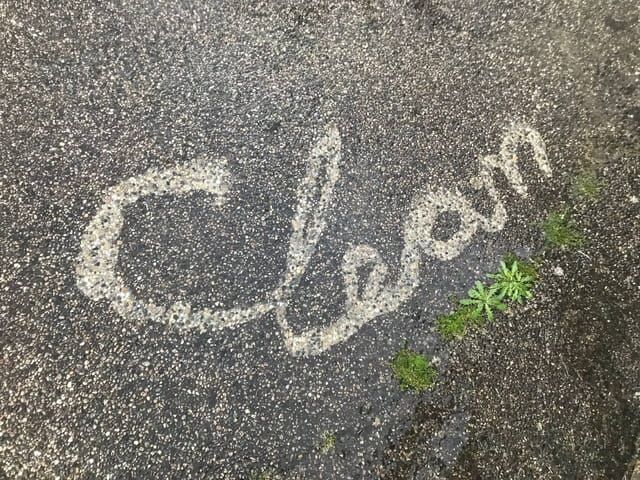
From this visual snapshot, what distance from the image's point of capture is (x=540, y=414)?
228cm

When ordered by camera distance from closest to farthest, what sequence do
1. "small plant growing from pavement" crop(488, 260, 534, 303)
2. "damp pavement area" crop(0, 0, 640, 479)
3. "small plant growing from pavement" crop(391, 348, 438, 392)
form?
"damp pavement area" crop(0, 0, 640, 479) < "small plant growing from pavement" crop(391, 348, 438, 392) < "small plant growing from pavement" crop(488, 260, 534, 303)

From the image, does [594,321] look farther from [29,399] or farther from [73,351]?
[29,399]

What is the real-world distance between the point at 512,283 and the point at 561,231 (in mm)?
396

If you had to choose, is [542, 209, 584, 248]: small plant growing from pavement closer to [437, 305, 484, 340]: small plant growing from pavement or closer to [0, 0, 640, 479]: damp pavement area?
[0, 0, 640, 479]: damp pavement area

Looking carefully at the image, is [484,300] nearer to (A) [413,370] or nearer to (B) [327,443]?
(A) [413,370]

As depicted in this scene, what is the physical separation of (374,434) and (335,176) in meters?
1.27

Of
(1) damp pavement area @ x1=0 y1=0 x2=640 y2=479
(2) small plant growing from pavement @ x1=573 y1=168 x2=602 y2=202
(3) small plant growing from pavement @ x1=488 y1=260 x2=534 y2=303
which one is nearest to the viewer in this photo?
(1) damp pavement area @ x1=0 y1=0 x2=640 y2=479

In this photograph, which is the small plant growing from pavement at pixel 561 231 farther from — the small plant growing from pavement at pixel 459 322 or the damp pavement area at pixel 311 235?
the small plant growing from pavement at pixel 459 322

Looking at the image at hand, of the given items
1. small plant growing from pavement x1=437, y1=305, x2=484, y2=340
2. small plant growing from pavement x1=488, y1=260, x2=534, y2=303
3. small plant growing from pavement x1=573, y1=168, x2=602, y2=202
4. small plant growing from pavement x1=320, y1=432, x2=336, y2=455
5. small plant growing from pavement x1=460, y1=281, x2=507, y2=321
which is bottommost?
small plant growing from pavement x1=320, y1=432, x2=336, y2=455

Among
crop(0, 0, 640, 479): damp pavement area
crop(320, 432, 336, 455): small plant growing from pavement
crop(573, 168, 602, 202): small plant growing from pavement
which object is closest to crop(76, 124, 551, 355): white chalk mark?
crop(0, 0, 640, 479): damp pavement area

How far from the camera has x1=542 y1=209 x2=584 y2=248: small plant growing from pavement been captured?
2.44 metres

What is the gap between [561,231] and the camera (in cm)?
245

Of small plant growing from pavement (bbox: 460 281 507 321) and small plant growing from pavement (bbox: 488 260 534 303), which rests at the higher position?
small plant growing from pavement (bbox: 488 260 534 303)

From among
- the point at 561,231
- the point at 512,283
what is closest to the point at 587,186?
the point at 561,231
